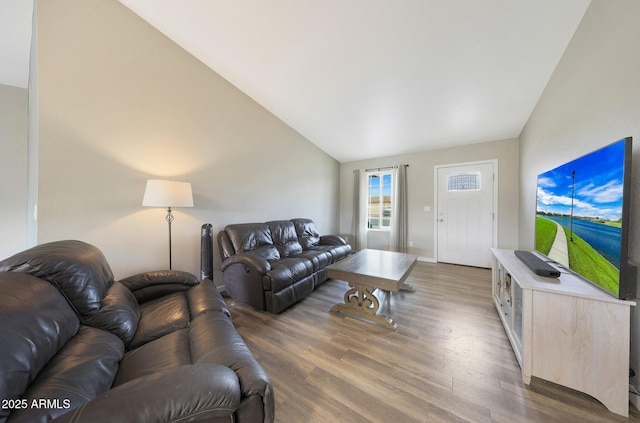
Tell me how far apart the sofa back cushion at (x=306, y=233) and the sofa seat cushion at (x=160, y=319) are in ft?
6.87

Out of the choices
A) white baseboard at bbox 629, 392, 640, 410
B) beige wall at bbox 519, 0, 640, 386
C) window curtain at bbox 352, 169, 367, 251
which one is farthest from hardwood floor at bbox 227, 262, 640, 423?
window curtain at bbox 352, 169, 367, 251

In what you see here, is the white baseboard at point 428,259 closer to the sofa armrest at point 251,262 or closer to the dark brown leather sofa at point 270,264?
the dark brown leather sofa at point 270,264

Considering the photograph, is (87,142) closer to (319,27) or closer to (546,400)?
(319,27)

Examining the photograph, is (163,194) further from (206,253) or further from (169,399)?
(169,399)

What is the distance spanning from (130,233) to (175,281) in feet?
2.76

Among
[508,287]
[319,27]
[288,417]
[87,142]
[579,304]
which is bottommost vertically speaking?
[288,417]

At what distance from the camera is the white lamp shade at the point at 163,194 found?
1937 mm

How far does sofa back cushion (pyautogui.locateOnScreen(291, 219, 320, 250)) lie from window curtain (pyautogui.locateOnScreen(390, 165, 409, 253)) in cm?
180

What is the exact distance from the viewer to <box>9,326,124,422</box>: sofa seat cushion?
0.63m

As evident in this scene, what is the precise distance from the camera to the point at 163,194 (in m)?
1.96

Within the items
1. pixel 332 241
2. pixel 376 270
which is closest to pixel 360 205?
pixel 332 241

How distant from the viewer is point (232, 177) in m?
2.95

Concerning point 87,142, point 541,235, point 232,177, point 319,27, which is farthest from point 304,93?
point 541,235

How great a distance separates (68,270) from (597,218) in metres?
2.95
